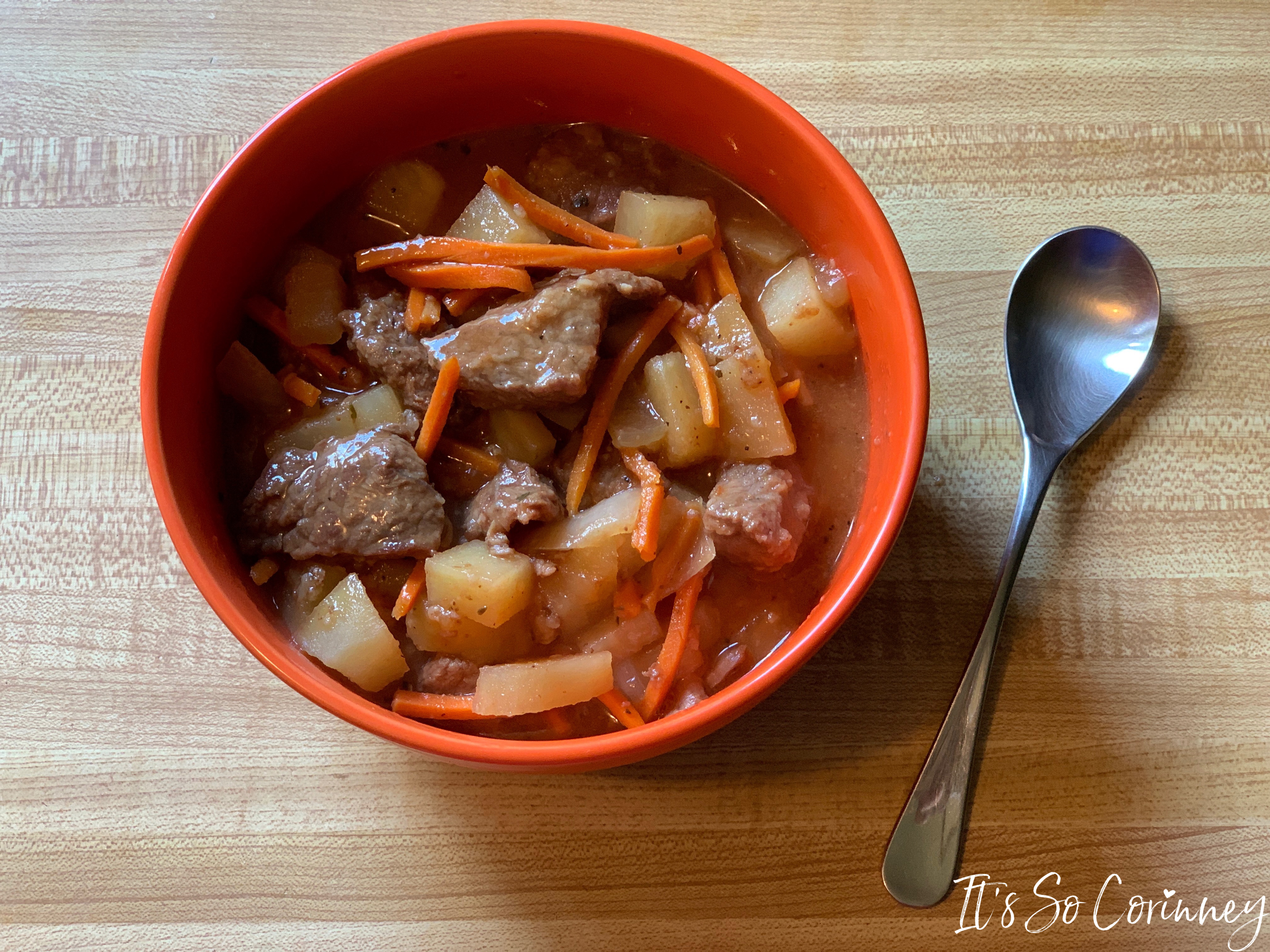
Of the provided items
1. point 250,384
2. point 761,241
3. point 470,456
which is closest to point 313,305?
point 250,384

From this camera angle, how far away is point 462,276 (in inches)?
75.2

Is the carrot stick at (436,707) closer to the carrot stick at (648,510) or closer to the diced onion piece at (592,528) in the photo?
the diced onion piece at (592,528)

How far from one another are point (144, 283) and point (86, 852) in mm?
1212

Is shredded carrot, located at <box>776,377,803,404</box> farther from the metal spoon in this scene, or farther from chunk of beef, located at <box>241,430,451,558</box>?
chunk of beef, located at <box>241,430,451,558</box>

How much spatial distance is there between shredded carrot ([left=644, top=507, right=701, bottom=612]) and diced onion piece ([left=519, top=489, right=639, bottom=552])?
0.31ft

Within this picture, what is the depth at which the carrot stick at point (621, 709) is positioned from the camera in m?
1.79

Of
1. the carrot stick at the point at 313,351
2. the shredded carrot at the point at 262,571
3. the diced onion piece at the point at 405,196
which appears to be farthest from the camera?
the diced onion piece at the point at 405,196

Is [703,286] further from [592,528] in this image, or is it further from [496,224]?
[592,528]

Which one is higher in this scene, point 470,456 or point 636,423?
point 636,423

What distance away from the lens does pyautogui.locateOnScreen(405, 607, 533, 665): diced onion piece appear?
5.85 feet

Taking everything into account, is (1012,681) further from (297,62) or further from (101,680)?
(297,62)

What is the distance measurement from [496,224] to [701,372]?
1.69 ft

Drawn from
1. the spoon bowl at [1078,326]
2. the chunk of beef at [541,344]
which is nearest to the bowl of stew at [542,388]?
the chunk of beef at [541,344]

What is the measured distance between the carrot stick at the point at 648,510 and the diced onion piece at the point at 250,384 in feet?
2.41
